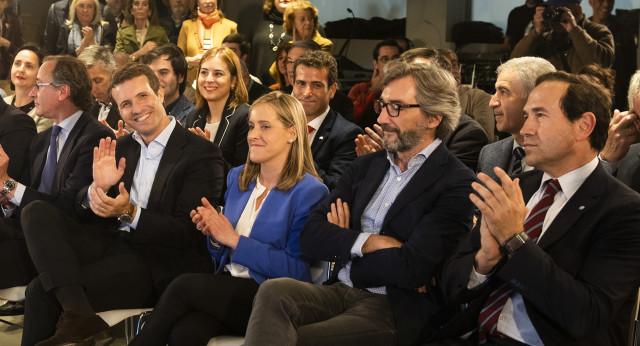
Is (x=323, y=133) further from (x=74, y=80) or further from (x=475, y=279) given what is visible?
(x=475, y=279)

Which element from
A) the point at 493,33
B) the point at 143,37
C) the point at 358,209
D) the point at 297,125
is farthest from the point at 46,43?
the point at 358,209

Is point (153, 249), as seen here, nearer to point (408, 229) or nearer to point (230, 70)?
point (408, 229)

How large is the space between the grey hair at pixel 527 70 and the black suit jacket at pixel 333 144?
2.92 ft

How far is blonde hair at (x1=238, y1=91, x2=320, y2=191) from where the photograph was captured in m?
2.77

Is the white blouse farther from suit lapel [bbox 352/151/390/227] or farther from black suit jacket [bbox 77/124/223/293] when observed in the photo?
suit lapel [bbox 352/151/390/227]

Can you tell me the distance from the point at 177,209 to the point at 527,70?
5.45ft

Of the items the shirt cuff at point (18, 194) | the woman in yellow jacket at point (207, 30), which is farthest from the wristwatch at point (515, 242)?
the woman in yellow jacket at point (207, 30)

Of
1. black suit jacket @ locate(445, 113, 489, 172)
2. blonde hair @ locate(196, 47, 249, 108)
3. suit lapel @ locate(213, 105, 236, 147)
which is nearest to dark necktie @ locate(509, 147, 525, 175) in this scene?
black suit jacket @ locate(445, 113, 489, 172)

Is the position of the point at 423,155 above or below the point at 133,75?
below

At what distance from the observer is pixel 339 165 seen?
3.67 meters

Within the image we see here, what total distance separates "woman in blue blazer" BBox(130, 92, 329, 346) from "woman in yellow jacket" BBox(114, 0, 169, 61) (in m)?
4.03

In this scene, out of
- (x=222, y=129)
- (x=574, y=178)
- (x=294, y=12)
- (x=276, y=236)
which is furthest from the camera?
(x=294, y=12)

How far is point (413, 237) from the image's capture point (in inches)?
89.8

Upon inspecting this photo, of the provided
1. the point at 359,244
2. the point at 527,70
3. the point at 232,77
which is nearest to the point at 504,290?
the point at 359,244
